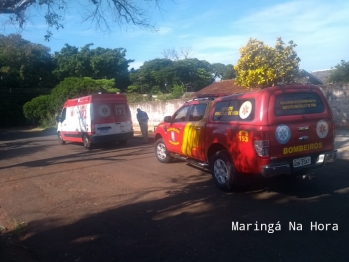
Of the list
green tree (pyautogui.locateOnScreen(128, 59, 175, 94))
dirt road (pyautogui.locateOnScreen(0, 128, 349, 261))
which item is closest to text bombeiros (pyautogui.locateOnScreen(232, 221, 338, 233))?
dirt road (pyautogui.locateOnScreen(0, 128, 349, 261))

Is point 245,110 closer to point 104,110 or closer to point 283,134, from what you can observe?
point 283,134

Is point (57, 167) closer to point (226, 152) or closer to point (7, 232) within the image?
point (7, 232)

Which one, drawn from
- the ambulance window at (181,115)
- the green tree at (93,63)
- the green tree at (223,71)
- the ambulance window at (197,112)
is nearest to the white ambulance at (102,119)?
the ambulance window at (181,115)

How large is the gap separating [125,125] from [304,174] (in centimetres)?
949

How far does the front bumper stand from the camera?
19.9 ft

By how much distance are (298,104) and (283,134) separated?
29.9 inches

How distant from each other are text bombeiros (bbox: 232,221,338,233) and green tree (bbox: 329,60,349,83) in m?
22.1

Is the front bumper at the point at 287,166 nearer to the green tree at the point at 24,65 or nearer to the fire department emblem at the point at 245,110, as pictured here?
the fire department emblem at the point at 245,110

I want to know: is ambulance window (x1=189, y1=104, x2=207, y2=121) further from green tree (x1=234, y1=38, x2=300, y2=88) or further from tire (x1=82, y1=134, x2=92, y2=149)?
green tree (x1=234, y1=38, x2=300, y2=88)

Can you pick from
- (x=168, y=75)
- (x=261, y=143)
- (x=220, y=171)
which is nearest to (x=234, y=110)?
(x=261, y=143)

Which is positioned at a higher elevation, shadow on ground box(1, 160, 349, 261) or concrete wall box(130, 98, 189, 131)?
concrete wall box(130, 98, 189, 131)

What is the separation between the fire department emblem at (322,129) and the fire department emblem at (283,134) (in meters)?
0.72

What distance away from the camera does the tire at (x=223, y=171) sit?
685 centimetres

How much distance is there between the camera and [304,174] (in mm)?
6816
